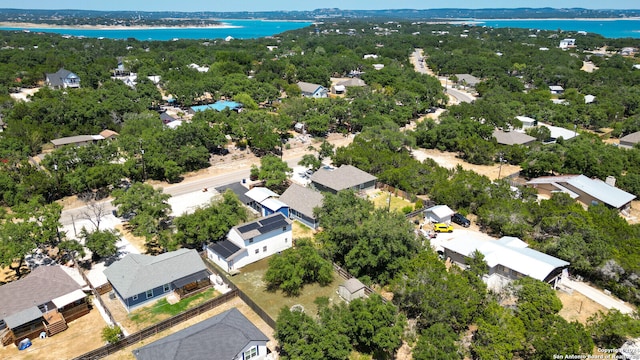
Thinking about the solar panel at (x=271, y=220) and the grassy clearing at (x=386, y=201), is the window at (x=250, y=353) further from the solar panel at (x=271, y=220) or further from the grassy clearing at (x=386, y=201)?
the grassy clearing at (x=386, y=201)

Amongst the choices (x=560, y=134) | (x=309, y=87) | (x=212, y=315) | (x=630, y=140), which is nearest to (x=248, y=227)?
(x=212, y=315)

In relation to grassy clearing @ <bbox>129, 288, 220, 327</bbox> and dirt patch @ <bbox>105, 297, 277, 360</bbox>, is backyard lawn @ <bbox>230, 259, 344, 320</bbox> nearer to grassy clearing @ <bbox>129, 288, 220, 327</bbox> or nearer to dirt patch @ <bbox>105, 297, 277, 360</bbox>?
dirt patch @ <bbox>105, 297, 277, 360</bbox>

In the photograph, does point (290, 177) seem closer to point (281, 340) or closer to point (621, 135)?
point (281, 340)

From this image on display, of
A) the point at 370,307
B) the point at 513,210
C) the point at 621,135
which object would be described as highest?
the point at 370,307

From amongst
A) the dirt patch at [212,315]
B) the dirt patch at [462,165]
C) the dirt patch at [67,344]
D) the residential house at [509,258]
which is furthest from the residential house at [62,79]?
the residential house at [509,258]

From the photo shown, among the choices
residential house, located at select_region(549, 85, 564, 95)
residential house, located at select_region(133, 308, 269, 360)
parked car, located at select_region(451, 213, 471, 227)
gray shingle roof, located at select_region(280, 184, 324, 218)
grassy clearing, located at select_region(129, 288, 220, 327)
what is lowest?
residential house, located at select_region(549, 85, 564, 95)

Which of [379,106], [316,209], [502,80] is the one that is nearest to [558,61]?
[502,80]

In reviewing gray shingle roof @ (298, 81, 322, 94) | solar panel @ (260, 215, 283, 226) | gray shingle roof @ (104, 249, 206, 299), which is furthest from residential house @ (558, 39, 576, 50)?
gray shingle roof @ (104, 249, 206, 299)

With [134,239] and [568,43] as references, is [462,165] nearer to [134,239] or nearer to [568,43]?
[134,239]
